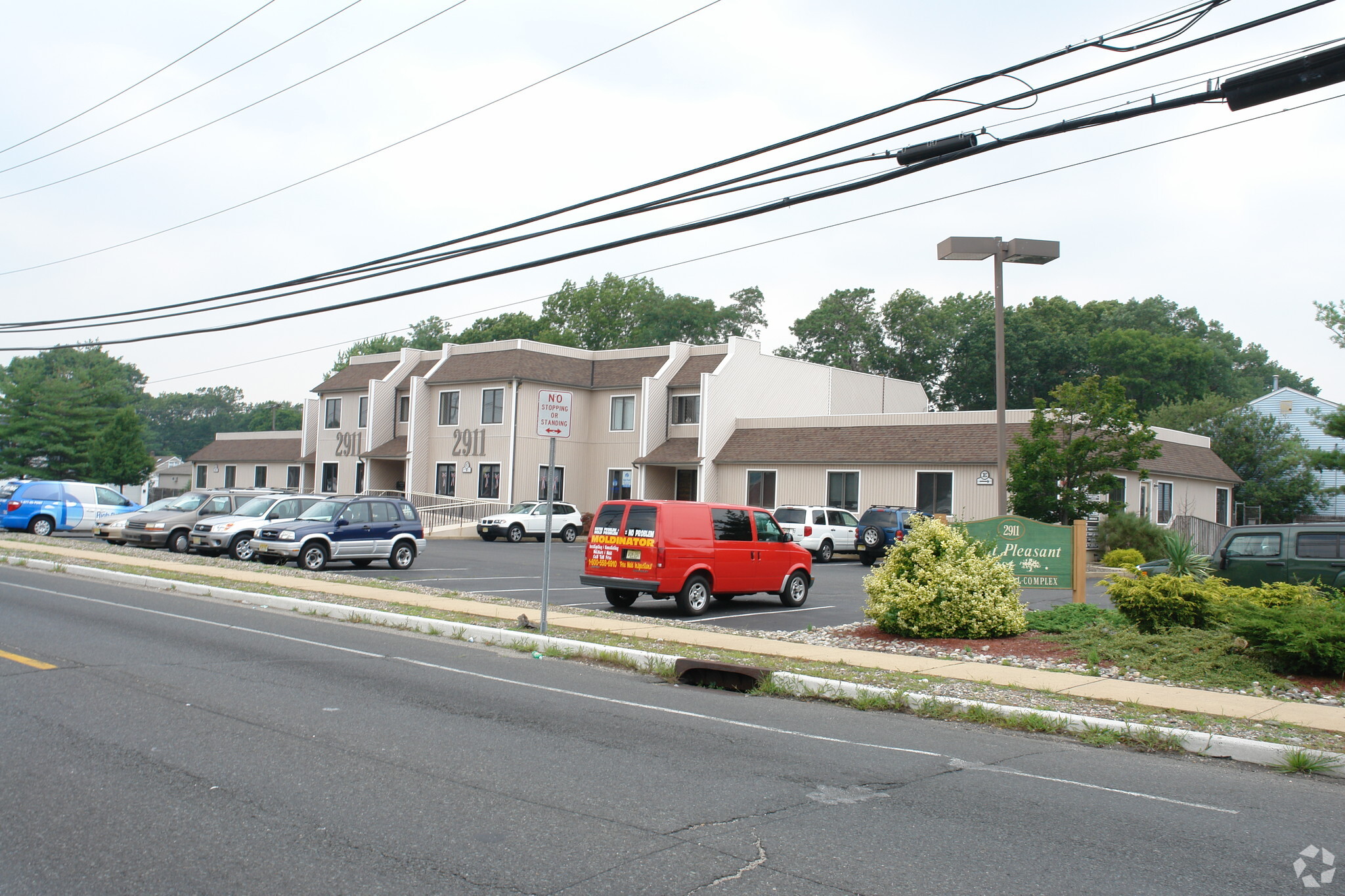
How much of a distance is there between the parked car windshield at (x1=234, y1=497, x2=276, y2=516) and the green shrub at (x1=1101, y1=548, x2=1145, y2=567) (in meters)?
22.6

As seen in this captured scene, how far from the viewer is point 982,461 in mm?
35125

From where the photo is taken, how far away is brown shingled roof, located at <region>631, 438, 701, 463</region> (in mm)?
43219

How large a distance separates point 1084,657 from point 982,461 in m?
23.4

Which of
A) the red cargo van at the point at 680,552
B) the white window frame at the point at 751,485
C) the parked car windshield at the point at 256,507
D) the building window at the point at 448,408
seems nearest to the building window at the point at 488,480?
the building window at the point at 448,408

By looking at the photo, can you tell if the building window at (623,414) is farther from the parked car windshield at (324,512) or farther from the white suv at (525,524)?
the parked car windshield at (324,512)

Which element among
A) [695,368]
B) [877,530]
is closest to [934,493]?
[877,530]

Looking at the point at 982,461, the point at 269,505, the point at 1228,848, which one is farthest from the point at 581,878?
the point at 982,461

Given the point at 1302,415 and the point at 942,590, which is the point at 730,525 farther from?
the point at 1302,415

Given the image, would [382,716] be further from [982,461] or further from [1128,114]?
[982,461]

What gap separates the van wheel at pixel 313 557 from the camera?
909 inches

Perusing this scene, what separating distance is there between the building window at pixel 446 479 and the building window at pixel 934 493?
21365 millimetres

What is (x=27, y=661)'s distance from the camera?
1039cm

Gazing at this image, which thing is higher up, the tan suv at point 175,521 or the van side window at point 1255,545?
the van side window at point 1255,545

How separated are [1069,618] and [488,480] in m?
34.3
